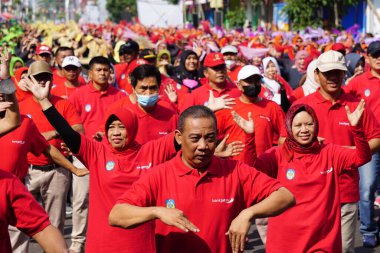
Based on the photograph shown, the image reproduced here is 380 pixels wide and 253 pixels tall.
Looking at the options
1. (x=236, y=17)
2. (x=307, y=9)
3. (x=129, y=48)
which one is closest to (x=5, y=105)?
(x=129, y=48)

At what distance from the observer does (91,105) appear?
1009 cm

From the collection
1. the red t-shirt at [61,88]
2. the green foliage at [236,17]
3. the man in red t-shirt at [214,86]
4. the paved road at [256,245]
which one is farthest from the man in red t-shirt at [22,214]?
the green foliage at [236,17]

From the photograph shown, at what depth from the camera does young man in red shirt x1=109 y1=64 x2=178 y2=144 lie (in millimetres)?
8250

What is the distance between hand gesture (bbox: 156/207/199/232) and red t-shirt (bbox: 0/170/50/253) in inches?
22.9

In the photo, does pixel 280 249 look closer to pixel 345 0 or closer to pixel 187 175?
pixel 187 175

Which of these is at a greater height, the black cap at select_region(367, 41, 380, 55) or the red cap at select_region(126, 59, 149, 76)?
the black cap at select_region(367, 41, 380, 55)

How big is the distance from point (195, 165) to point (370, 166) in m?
4.88

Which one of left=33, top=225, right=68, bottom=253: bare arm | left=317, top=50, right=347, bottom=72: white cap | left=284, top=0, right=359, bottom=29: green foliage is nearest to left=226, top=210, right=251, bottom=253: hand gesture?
left=33, top=225, right=68, bottom=253: bare arm

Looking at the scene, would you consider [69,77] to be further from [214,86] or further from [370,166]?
[370,166]

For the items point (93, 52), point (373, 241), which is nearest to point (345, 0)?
point (93, 52)

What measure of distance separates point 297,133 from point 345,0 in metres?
36.1

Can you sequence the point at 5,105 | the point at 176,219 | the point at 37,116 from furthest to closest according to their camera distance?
1. the point at 37,116
2. the point at 5,105
3. the point at 176,219

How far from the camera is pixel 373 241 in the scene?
9586 millimetres

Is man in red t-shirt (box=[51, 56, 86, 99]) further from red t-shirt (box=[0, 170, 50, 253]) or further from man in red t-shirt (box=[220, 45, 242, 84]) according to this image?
red t-shirt (box=[0, 170, 50, 253])
